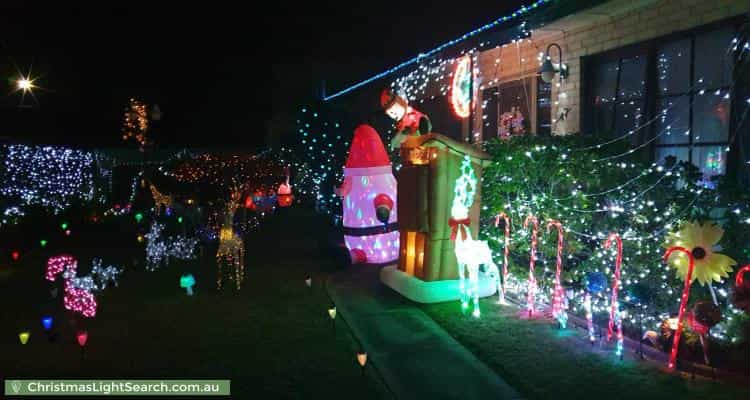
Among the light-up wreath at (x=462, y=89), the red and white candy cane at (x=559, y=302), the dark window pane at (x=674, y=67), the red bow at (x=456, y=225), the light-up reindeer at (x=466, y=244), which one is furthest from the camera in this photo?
the light-up wreath at (x=462, y=89)

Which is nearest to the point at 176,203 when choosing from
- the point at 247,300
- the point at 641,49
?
the point at 247,300

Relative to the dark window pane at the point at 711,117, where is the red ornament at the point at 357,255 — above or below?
below

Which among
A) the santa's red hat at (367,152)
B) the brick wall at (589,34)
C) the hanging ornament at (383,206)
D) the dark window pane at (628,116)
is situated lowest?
the hanging ornament at (383,206)

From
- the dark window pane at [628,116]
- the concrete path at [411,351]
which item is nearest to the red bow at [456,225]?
the concrete path at [411,351]

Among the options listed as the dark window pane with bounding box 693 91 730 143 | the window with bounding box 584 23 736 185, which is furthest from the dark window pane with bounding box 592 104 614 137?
the dark window pane with bounding box 693 91 730 143

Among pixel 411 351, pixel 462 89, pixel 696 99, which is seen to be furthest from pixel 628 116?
pixel 411 351

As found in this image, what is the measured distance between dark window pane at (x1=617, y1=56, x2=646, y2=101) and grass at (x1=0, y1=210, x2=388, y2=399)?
19.3ft

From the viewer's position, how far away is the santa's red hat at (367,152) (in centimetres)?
1099

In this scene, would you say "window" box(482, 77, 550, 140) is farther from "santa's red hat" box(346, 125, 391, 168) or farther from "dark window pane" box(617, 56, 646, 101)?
"santa's red hat" box(346, 125, 391, 168)

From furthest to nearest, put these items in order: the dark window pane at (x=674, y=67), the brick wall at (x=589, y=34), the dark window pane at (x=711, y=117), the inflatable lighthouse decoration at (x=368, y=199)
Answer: the inflatable lighthouse decoration at (x=368, y=199)
the dark window pane at (x=674, y=67)
the brick wall at (x=589, y=34)
the dark window pane at (x=711, y=117)

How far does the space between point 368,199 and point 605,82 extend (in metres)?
4.91

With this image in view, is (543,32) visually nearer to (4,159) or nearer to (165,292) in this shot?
(165,292)

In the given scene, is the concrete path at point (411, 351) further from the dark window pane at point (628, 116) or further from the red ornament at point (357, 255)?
the dark window pane at point (628, 116)

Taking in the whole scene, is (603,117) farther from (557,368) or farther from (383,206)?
(557,368)
